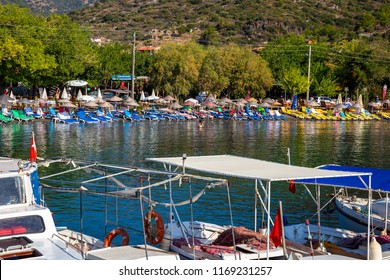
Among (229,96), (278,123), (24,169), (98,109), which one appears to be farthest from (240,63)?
(24,169)

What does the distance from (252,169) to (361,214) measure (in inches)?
314

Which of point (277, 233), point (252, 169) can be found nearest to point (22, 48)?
point (252, 169)

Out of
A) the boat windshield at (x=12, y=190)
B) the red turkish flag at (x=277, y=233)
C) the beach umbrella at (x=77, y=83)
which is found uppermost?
the boat windshield at (x=12, y=190)

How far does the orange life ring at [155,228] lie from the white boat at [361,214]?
303 inches

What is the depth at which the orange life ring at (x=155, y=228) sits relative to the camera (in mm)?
20719

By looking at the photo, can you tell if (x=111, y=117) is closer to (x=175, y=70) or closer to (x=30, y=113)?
(x=30, y=113)

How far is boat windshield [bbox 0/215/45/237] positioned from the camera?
1677 centimetres

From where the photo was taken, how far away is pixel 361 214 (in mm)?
25938

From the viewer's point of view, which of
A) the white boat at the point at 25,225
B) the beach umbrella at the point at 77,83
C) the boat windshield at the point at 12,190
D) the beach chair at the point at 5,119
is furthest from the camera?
the beach umbrella at the point at 77,83

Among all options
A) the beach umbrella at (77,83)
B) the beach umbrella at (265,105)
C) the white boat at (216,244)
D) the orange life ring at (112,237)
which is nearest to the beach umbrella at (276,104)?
the beach umbrella at (265,105)

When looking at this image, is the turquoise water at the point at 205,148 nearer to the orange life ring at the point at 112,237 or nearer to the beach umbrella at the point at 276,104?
the orange life ring at the point at 112,237

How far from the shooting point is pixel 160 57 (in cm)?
10725

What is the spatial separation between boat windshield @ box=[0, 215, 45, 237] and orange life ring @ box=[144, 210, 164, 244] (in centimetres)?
414

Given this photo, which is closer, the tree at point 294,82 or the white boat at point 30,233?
the white boat at point 30,233
